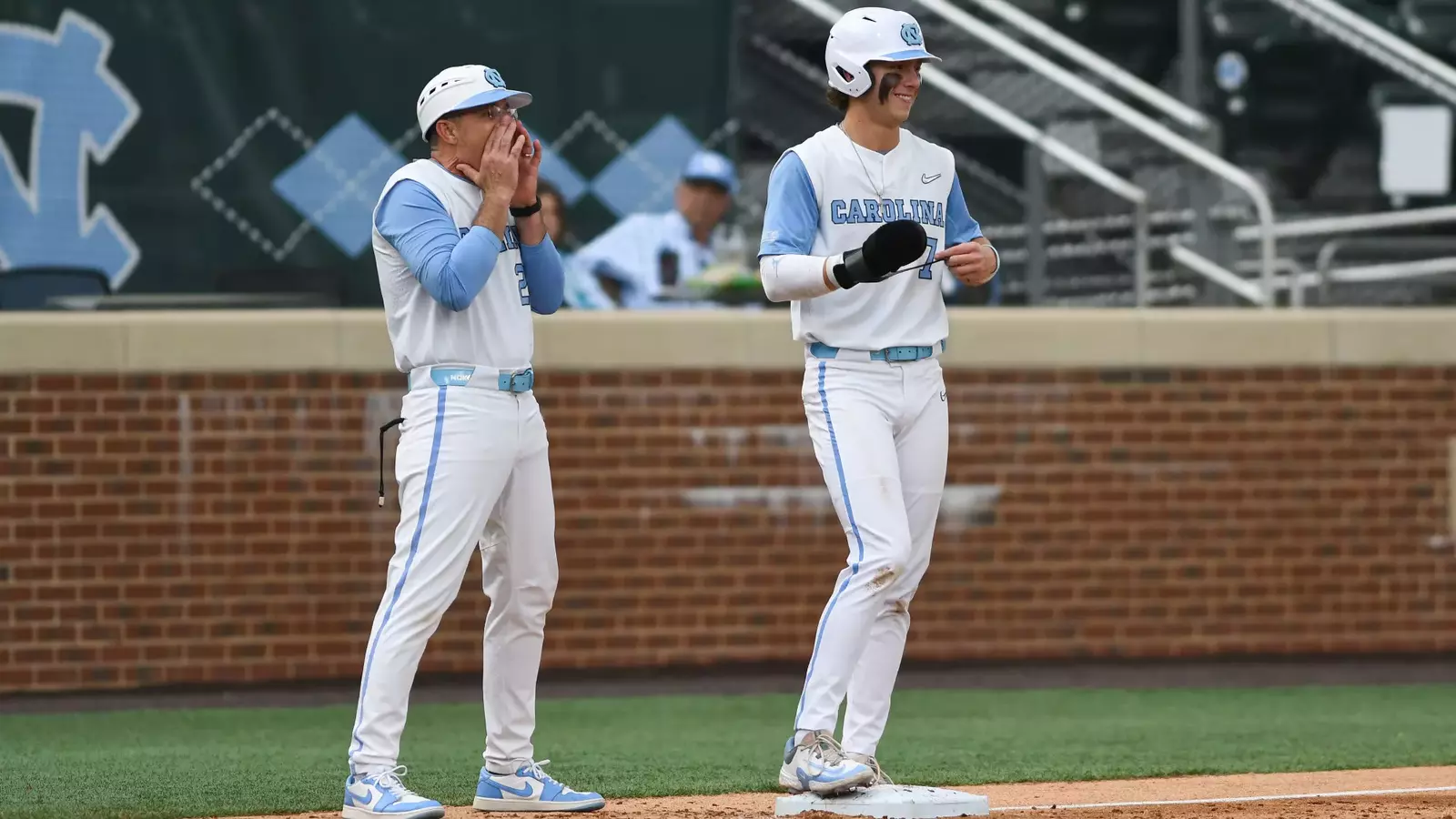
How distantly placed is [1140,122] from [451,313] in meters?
5.85

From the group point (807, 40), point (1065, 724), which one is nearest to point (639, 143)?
point (807, 40)

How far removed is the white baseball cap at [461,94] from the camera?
5.15 metres

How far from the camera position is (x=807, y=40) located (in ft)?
33.1

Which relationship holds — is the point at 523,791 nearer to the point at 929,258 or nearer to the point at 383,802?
the point at 383,802

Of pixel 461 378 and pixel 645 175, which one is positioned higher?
pixel 645 175

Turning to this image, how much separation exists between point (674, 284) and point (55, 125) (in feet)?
9.63

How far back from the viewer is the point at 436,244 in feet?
16.4

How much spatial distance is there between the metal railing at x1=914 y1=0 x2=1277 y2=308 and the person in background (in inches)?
49.8

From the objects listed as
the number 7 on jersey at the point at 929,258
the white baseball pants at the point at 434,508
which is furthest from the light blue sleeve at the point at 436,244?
the number 7 on jersey at the point at 929,258

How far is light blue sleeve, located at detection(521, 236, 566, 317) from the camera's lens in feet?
17.5

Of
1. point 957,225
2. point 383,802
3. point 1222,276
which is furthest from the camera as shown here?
point 1222,276

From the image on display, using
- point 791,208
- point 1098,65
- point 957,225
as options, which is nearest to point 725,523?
point 1098,65

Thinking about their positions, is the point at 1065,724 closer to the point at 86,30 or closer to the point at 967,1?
the point at 967,1

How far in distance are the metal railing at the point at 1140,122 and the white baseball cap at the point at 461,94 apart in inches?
206
